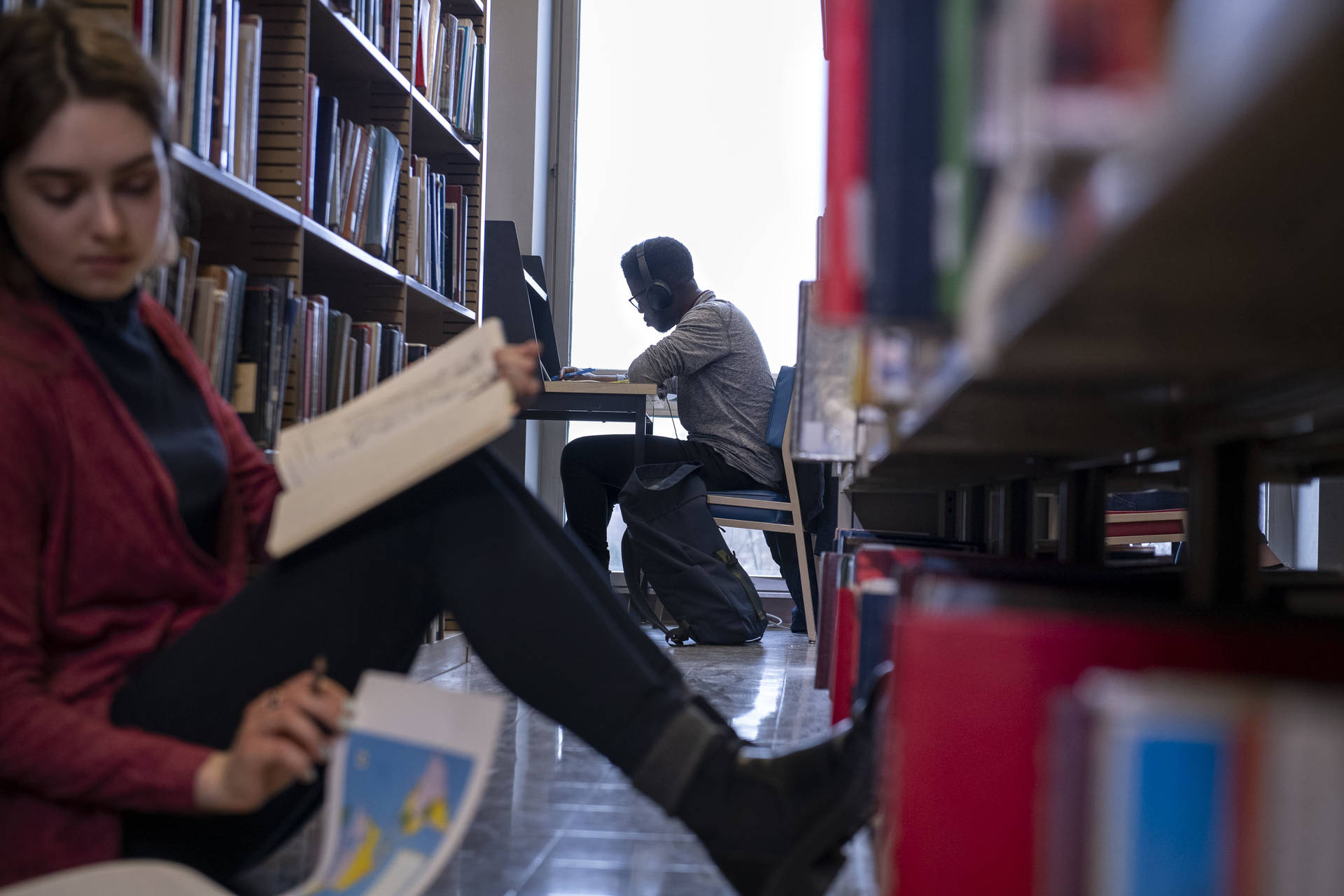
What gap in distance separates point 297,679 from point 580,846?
1.98 ft

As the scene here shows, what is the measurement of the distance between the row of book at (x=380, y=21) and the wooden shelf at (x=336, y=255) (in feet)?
1.36

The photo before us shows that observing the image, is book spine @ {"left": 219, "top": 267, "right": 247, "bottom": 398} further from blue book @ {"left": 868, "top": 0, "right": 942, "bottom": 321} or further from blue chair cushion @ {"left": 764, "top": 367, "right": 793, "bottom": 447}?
blue chair cushion @ {"left": 764, "top": 367, "right": 793, "bottom": 447}

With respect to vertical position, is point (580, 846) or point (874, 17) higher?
point (874, 17)

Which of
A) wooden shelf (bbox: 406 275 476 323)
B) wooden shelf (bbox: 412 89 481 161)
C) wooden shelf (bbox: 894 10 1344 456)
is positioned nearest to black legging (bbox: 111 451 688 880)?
wooden shelf (bbox: 894 10 1344 456)

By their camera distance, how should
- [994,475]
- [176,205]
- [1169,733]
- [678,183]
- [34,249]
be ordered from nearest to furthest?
[1169,733] < [34,249] < [176,205] < [994,475] < [678,183]

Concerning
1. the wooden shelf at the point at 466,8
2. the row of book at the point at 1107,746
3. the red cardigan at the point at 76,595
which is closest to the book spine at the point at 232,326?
the red cardigan at the point at 76,595

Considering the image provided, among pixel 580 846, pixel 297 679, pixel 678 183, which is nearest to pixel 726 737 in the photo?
pixel 297 679

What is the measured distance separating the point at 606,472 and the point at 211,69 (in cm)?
215

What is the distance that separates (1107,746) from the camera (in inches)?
14.2

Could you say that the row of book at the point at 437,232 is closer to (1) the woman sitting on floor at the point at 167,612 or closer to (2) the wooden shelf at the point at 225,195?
(2) the wooden shelf at the point at 225,195

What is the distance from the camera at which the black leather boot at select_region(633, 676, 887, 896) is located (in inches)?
32.9

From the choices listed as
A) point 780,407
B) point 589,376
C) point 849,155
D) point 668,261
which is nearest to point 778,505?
point 780,407

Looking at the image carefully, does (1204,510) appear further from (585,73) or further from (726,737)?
(585,73)

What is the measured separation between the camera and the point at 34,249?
92 cm
